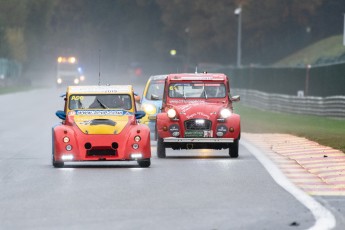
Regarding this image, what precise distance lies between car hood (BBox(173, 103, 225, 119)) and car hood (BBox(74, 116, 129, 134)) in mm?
2644

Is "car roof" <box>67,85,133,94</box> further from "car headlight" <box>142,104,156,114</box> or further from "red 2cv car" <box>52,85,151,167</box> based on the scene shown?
"car headlight" <box>142,104,156,114</box>

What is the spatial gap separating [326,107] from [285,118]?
1595mm

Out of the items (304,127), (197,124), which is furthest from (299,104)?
(197,124)

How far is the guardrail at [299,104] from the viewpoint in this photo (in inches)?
1772

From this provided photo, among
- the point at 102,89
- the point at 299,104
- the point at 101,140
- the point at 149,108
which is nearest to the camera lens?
the point at 101,140

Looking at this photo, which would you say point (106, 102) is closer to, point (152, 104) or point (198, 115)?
point (198, 115)

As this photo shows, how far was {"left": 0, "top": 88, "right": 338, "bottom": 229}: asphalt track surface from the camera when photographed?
13.3 m

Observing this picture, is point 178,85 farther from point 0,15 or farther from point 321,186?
point 0,15

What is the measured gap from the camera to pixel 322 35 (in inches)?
4537

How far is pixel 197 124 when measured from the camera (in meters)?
23.8

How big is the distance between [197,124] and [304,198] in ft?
26.4

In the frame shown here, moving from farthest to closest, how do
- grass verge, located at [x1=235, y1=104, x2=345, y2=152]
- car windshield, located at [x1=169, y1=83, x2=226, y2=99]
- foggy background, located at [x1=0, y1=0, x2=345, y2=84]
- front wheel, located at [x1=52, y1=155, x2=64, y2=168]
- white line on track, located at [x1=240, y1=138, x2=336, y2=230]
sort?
foggy background, located at [x1=0, y1=0, x2=345, y2=84], grass verge, located at [x1=235, y1=104, x2=345, y2=152], car windshield, located at [x1=169, y1=83, x2=226, y2=99], front wheel, located at [x1=52, y1=155, x2=64, y2=168], white line on track, located at [x1=240, y1=138, x2=336, y2=230]

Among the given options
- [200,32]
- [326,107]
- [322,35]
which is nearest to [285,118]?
[326,107]

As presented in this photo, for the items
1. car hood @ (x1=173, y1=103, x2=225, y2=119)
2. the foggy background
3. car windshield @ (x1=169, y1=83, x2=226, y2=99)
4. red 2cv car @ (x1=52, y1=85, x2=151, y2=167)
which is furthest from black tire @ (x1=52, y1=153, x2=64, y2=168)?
the foggy background
